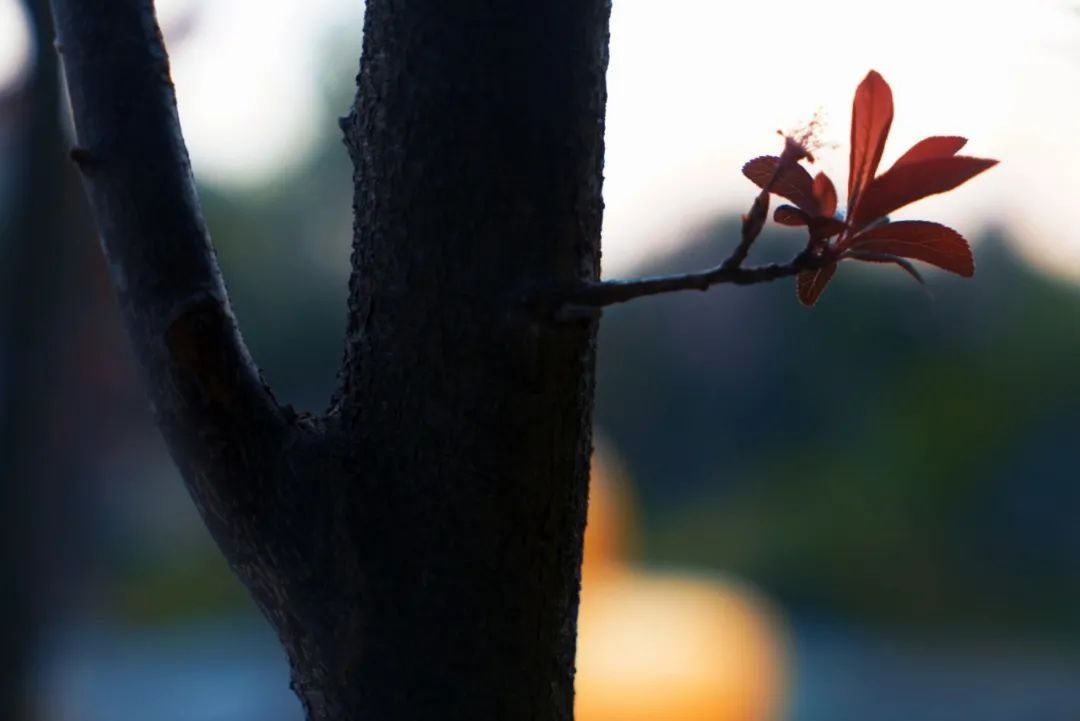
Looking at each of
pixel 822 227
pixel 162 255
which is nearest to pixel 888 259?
pixel 822 227

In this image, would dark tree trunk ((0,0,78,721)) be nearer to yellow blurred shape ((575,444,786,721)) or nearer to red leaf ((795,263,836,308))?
yellow blurred shape ((575,444,786,721))

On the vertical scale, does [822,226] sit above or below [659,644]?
below

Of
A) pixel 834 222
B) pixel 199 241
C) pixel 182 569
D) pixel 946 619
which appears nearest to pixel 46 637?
pixel 199 241

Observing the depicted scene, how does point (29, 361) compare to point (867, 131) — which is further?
point (29, 361)

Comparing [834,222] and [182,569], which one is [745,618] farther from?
[834,222]

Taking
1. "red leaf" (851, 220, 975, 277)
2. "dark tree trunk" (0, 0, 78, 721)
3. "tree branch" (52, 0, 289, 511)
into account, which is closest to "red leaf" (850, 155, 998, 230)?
"red leaf" (851, 220, 975, 277)

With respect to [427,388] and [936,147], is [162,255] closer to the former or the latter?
[427,388]
